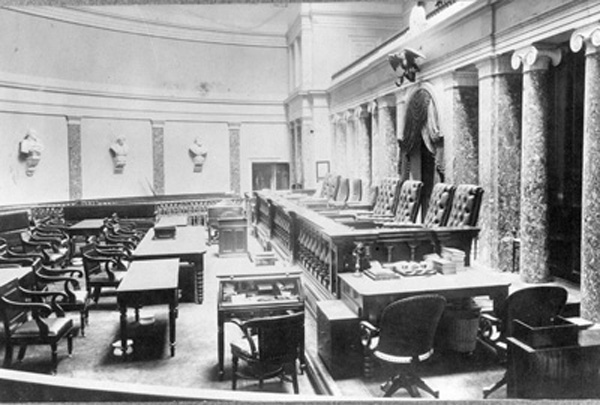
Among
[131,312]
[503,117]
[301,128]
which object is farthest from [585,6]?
[301,128]

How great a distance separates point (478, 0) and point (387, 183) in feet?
10.8

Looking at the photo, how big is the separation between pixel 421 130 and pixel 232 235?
358 cm

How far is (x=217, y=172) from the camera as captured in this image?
15883 mm

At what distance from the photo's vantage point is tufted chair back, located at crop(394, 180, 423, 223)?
740 cm

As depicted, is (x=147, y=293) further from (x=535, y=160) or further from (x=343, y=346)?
(x=535, y=160)

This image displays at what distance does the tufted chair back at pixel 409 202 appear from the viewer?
24.3 feet

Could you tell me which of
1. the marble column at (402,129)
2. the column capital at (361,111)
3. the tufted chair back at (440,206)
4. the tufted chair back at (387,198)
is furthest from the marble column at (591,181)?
the column capital at (361,111)

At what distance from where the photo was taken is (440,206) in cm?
653

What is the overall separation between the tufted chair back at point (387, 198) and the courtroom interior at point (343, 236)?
2.2 inches

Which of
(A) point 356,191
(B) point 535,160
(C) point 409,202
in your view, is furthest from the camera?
(A) point 356,191

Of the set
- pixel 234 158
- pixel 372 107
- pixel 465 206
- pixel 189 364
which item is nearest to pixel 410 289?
pixel 189 364

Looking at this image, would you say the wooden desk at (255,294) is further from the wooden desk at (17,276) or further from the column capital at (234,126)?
the column capital at (234,126)

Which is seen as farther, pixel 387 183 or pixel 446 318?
pixel 387 183

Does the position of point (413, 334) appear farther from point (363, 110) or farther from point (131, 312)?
point (363, 110)
